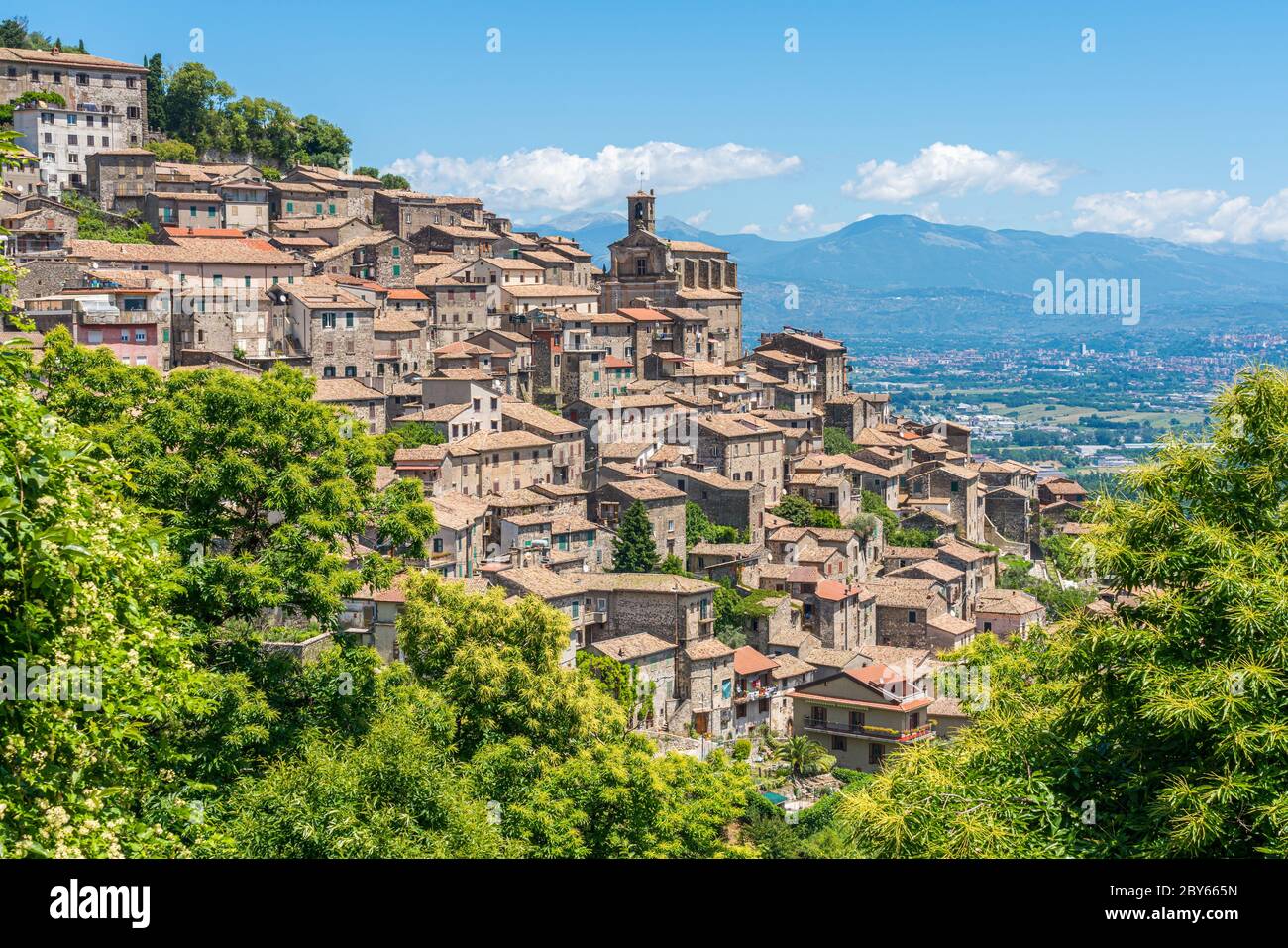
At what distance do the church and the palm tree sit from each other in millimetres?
34371

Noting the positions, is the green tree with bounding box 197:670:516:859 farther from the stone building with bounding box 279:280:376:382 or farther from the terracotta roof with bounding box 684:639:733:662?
the stone building with bounding box 279:280:376:382

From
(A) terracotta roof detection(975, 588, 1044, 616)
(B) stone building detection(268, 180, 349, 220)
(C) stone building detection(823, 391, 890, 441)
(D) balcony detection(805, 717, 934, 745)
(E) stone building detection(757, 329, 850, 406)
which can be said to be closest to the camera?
→ (D) balcony detection(805, 717, 934, 745)

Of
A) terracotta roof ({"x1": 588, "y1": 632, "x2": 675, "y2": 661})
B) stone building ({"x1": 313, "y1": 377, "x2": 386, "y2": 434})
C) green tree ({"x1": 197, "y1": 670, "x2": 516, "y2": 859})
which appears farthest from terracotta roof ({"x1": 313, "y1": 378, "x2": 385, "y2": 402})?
green tree ({"x1": 197, "y1": 670, "x2": 516, "y2": 859})

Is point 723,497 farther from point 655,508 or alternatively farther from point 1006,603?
point 1006,603

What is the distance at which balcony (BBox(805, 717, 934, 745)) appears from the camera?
42312mm

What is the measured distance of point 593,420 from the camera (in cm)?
5978

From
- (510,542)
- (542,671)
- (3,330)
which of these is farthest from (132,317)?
(542,671)

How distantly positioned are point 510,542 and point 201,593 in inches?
1074

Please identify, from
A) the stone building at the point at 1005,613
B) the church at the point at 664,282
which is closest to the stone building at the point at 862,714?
the stone building at the point at 1005,613

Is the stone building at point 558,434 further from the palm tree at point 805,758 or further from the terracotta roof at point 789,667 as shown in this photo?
the palm tree at point 805,758

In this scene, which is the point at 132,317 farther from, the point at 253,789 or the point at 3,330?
the point at 253,789
